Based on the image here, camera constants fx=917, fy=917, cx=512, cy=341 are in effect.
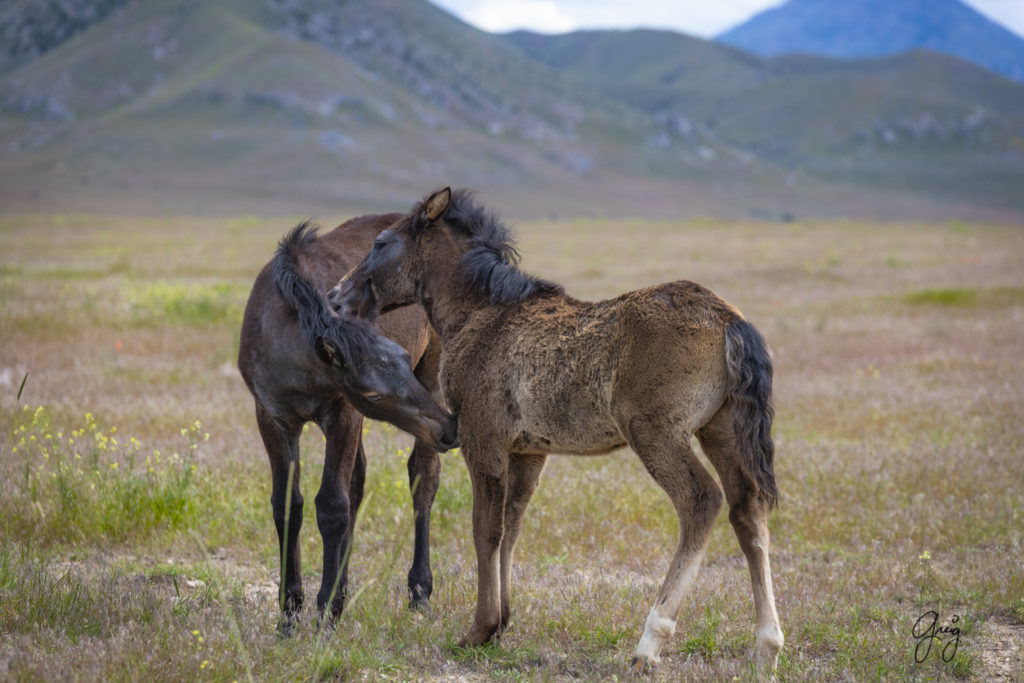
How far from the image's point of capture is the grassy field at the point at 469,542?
15.5 feet

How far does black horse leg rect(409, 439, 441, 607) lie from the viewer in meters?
6.15

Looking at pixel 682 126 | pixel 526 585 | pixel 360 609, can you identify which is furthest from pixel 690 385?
pixel 682 126

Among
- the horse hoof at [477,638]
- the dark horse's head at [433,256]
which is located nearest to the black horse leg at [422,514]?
the horse hoof at [477,638]

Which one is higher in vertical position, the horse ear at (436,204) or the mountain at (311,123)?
the mountain at (311,123)

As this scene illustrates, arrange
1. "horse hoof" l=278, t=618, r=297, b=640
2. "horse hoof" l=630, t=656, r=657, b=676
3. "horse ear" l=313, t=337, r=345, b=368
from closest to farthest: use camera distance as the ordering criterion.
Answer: "horse hoof" l=630, t=656, r=657, b=676, "horse ear" l=313, t=337, r=345, b=368, "horse hoof" l=278, t=618, r=297, b=640

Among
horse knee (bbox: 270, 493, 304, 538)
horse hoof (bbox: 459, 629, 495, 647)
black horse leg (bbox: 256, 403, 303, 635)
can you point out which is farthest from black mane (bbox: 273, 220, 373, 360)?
horse hoof (bbox: 459, 629, 495, 647)

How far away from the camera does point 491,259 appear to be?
5434 mm

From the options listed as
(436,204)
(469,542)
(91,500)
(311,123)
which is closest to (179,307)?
(91,500)

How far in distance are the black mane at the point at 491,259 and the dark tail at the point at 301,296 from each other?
92 cm

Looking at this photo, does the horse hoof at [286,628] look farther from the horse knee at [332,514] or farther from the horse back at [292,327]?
the horse back at [292,327]

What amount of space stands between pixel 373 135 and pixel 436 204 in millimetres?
128676

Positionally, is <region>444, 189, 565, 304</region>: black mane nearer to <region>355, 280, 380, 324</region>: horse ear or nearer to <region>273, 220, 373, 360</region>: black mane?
<region>355, 280, 380, 324</region>: horse ear

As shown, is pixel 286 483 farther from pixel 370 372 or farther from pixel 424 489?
pixel 424 489

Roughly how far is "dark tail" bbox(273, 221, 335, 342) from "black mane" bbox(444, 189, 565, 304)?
0.92 m
